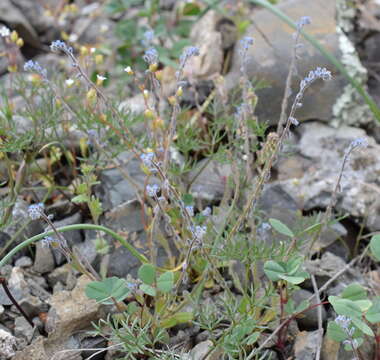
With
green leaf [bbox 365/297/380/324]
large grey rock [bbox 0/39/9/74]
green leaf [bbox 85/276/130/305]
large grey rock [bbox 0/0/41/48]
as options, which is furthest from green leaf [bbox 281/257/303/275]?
large grey rock [bbox 0/0/41/48]

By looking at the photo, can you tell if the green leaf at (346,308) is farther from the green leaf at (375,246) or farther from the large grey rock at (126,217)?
the large grey rock at (126,217)

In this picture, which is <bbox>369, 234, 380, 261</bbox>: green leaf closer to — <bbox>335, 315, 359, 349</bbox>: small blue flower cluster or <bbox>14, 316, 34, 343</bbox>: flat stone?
<bbox>335, 315, 359, 349</bbox>: small blue flower cluster

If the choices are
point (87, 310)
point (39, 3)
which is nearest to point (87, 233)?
point (87, 310)

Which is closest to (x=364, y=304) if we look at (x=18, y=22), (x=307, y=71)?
(x=307, y=71)

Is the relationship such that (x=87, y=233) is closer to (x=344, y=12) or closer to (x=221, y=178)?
(x=221, y=178)

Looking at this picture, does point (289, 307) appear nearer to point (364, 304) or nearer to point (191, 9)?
point (364, 304)

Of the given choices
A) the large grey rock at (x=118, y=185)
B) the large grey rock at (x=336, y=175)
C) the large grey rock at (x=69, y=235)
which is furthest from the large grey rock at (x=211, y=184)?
the large grey rock at (x=69, y=235)
